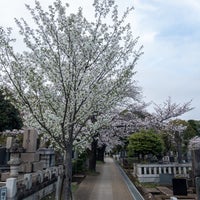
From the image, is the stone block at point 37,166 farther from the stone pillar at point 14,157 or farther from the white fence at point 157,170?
the white fence at point 157,170

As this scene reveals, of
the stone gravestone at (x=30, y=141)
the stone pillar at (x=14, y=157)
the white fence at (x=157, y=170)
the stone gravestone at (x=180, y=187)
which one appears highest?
the stone gravestone at (x=30, y=141)

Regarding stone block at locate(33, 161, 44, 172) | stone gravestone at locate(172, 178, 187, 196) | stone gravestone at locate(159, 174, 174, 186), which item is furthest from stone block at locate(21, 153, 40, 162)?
stone gravestone at locate(159, 174, 174, 186)

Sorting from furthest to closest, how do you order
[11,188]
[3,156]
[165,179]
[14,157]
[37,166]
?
[165,179] < [3,156] < [37,166] < [14,157] < [11,188]

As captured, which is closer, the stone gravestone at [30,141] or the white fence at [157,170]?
the stone gravestone at [30,141]

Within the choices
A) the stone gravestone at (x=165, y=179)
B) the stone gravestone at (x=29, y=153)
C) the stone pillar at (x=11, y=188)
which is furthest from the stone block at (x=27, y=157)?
the stone gravestone at (x=165, y=179)

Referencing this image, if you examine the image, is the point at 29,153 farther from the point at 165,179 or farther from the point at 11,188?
the point at 165,179

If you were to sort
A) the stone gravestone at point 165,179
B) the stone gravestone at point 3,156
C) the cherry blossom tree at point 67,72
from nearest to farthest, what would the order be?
the cherry blossom tree at point 67,72, the stone gravestone at point 3,156, the stone gravestone at point 165,179

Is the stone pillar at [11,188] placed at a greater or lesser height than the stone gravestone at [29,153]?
lesser

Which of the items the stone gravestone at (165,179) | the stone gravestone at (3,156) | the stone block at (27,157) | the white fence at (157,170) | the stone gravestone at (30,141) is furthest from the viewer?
the white fence at (157,170)

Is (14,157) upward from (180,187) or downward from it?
upward

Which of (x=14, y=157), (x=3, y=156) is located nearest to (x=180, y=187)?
(x=14, y=157)

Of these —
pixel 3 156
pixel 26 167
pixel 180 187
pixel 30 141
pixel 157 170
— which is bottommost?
pixel 180 187

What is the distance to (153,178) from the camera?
46.8ft

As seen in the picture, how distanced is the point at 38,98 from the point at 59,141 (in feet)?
4.08
